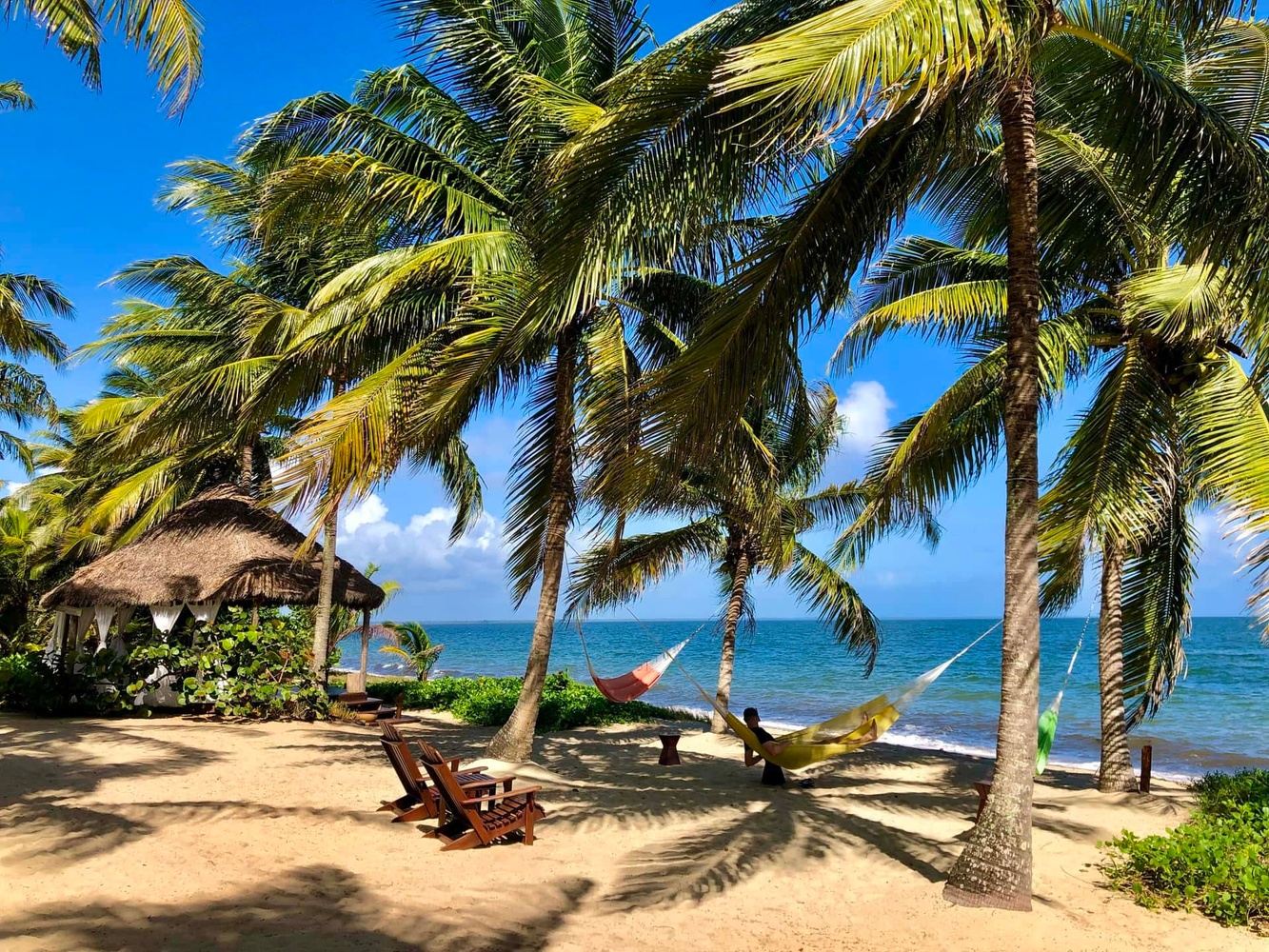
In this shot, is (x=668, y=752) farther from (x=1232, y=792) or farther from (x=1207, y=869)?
(x=1207, y=869)

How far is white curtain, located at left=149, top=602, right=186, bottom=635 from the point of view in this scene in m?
11.5

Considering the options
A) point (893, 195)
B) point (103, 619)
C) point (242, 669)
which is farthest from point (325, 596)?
point (893, 195)

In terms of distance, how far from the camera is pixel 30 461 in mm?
24516

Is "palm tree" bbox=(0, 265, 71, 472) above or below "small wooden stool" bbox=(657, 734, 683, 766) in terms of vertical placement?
above

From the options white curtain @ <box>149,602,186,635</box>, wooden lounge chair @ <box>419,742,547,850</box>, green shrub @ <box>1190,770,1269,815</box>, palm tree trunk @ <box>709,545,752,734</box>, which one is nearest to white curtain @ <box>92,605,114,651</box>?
white curtain @ <box>149,602,186,635</box>

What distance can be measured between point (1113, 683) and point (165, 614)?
11.4 m

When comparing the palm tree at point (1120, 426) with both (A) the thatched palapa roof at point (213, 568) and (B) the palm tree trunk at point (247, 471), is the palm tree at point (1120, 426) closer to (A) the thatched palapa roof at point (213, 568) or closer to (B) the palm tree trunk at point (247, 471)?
(A) the thatched palapa roof at point (213, 568)

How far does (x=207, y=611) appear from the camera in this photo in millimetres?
11633

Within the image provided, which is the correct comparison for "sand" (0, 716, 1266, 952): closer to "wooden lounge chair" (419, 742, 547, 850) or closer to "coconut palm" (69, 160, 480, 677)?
"wooden lounge chair" (419, 742, 547, 850)

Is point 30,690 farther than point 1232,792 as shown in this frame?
Yes

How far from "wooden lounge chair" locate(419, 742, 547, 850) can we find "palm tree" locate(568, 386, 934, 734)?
20.3 feet

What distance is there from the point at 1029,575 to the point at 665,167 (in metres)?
2.98

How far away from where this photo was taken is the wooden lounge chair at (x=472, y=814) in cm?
558

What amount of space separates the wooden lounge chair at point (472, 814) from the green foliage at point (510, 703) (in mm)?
6675
